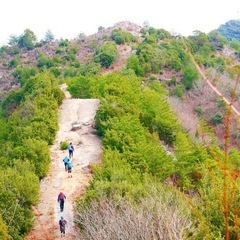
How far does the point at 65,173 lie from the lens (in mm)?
22031

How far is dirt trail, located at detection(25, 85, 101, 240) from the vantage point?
1694 cm

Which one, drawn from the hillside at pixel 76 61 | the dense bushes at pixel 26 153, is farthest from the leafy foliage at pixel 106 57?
the dense bushes at pixel 26 153

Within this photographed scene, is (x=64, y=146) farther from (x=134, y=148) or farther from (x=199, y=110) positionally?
(x=199, y=110)

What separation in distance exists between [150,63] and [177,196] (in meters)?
42.5

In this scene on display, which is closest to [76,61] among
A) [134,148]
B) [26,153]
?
[134,148]

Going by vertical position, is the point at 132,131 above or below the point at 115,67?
above

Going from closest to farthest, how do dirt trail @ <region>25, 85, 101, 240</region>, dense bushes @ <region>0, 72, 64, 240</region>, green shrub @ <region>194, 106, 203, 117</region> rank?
dense bushes @ <region>0, 72, 64, 240</region> < dirt trail @ <region>25, 85, 101, 240</region> < green shrub @ <region>194, 106, 203, 117</region>

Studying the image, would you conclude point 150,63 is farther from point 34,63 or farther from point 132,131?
point 132,131

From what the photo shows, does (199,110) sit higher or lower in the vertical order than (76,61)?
higher

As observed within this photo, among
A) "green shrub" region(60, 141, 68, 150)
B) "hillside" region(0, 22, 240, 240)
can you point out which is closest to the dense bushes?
"hillside" region(0, 22, 240, 240)

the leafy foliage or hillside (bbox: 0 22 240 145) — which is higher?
the leafy foliage

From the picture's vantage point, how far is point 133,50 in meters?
63.2

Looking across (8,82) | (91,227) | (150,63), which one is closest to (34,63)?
(8,82)

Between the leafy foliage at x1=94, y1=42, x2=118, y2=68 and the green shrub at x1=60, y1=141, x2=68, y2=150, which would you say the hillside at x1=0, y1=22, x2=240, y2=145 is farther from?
the green shrub at x1=60, y1=141, x2=68, y2=150
